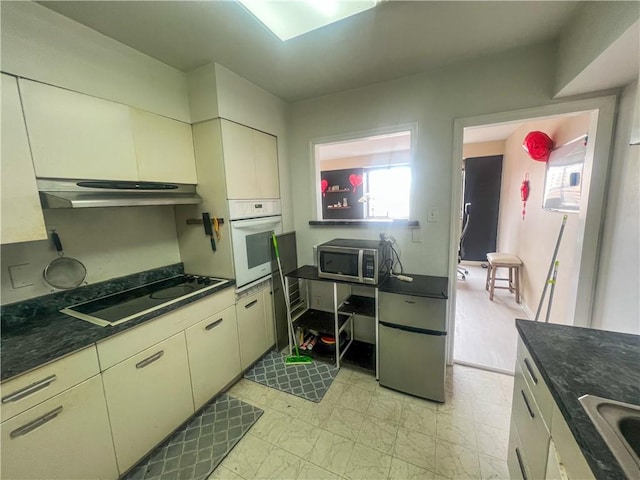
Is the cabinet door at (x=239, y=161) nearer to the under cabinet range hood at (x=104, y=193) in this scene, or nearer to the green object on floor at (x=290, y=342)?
the under cabinet range hood at (x=104, y=193)

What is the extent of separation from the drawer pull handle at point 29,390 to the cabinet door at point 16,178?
65 centimetres

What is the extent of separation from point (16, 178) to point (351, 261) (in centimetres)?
194

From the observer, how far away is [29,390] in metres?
1.01

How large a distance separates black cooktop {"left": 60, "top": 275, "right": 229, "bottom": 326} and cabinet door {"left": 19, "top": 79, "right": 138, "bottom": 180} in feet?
2.59

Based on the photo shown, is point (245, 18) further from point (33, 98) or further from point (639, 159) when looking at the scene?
point (639, 159)

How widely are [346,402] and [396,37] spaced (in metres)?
2.53

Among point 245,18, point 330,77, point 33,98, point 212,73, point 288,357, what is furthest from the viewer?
point 288,357

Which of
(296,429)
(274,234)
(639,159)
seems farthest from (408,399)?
(639,159)

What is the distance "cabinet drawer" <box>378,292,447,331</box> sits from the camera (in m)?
1.72

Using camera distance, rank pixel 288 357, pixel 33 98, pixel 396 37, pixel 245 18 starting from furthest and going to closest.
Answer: pixel 288 357, pixel 396 37, pixel 245 18, pixel 33 98

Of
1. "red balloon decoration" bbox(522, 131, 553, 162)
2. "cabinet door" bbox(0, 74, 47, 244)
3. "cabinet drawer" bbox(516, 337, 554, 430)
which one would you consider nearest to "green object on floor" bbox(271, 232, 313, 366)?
"cabinet door" bbox(0, 74, 47, 244)

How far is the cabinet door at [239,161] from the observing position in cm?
187

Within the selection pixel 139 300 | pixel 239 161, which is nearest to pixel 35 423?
pixel 139 300

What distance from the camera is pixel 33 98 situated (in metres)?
1.21
